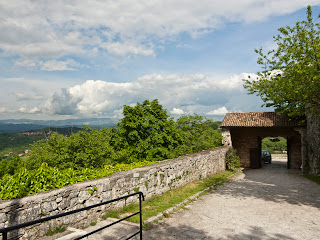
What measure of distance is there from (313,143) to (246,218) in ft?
43.0

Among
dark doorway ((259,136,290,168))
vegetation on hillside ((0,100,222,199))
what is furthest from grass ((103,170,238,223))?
dark doorway ((259,136,290,168))

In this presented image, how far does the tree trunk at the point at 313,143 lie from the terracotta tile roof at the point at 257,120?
135 centimetres

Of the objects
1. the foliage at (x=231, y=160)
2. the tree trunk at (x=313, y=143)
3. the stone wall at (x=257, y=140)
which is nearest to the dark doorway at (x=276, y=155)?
the stone wall at (x=257, y=140)

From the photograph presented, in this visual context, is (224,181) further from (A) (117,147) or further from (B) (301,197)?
(A) (117,147)

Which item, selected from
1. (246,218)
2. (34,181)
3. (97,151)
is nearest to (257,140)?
(246,218)

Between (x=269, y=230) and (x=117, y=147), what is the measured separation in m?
10.3

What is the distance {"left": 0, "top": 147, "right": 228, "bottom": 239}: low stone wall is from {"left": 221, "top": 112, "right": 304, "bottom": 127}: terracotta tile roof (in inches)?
464

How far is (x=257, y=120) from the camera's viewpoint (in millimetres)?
20688

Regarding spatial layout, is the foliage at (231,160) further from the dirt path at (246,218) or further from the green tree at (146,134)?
the dirt path at (246,218)

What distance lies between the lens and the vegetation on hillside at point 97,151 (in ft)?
17.4

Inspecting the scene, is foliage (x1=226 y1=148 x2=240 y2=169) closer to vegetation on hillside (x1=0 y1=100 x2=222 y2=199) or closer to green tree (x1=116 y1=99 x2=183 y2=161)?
vegetation on hillside (x1=0 y1=100 x2=222 y2=199)

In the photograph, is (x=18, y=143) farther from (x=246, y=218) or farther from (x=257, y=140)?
(x=246, y=218)

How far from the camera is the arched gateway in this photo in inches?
806

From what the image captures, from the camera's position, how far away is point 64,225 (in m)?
5.24
